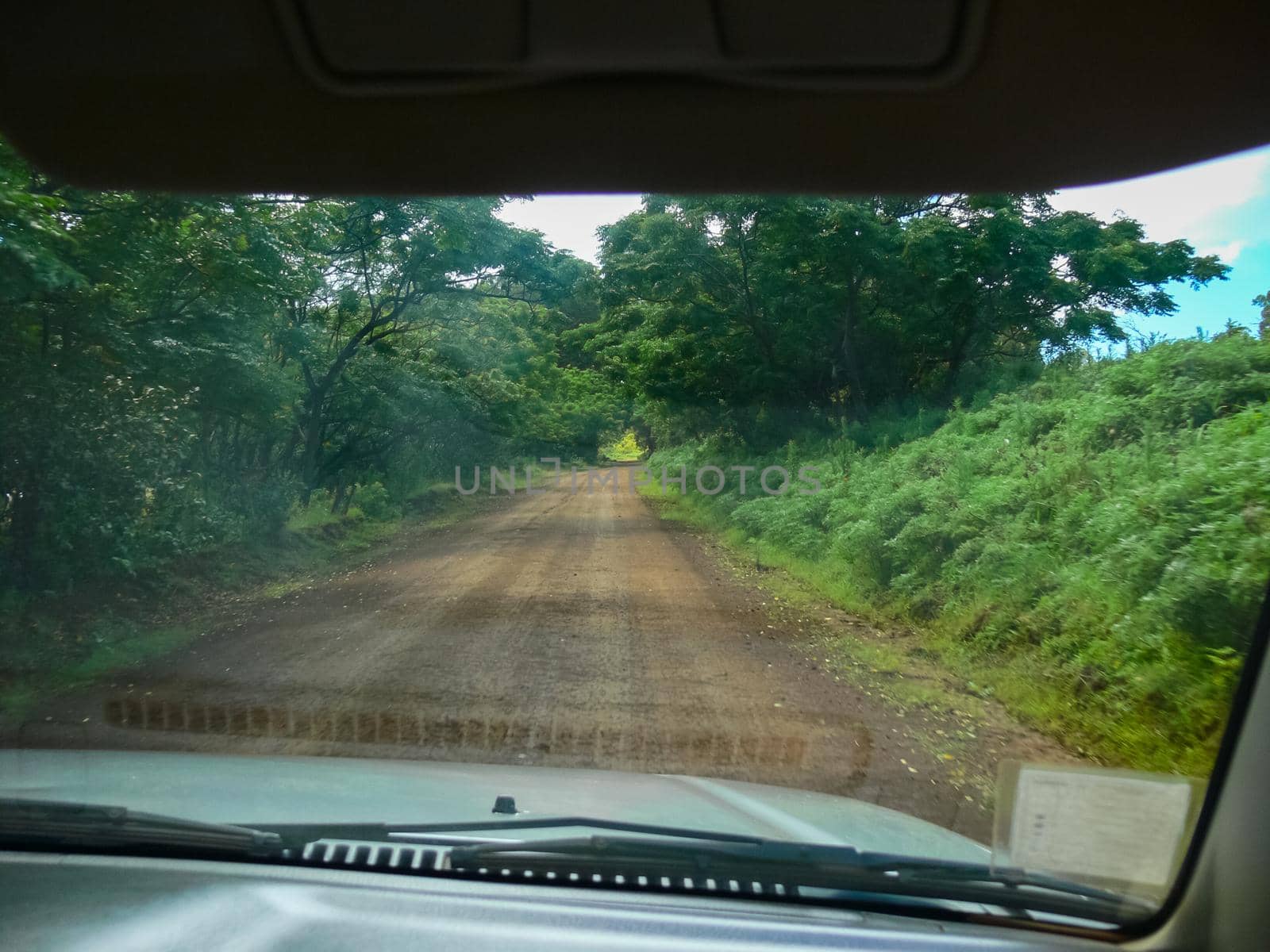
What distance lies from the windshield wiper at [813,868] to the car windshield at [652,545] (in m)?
0.01

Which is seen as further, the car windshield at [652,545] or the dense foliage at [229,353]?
the dense foliage at [229,353]

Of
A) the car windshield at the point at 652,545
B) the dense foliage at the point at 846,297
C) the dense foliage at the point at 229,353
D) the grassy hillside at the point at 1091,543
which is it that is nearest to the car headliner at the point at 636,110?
the car windshield at the point at 652,545

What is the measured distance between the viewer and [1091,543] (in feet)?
26.0

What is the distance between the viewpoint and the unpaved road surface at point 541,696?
17.5 ft

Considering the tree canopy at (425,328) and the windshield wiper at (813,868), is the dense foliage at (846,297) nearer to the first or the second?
the tree canopy at (425,328)

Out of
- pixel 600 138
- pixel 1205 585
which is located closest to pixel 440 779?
pixel 600 138

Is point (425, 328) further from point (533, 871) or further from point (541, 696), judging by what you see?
point (533, 871)

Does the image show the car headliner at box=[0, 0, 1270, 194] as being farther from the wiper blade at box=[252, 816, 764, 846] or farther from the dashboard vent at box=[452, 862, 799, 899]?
the dashboard vent at box=[452, 862, 799, 899]

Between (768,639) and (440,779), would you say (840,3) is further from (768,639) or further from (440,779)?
(768,639)

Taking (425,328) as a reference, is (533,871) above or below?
below

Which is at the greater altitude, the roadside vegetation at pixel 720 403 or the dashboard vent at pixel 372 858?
the roadside vegetation at pixel 720 403

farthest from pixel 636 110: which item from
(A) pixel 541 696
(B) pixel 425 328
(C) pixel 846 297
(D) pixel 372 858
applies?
(B) pixel 425 328

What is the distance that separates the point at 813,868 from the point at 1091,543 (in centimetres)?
582

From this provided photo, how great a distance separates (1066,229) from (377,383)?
11629 mm
